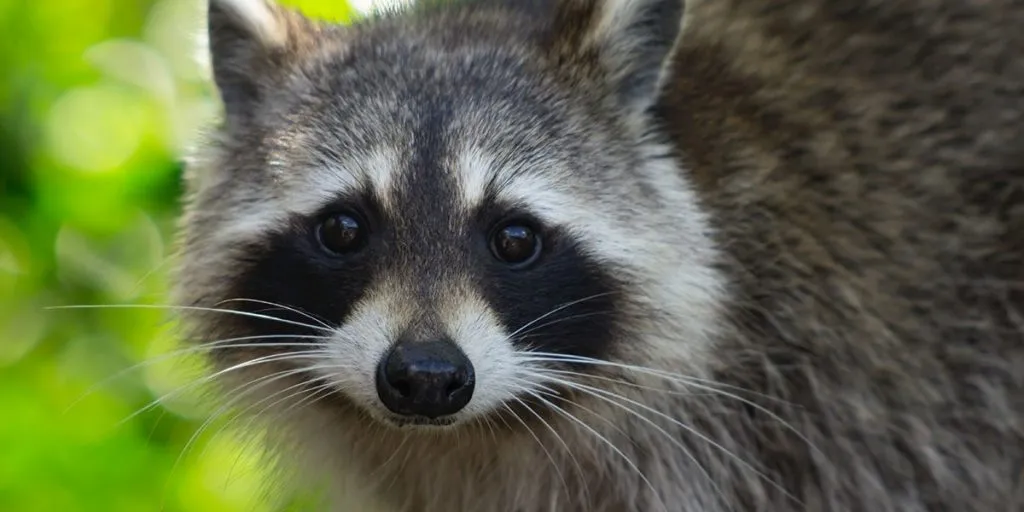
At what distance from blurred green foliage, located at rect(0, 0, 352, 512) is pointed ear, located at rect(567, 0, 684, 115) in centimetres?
83

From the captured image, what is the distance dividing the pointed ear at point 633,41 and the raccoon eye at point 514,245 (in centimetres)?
33

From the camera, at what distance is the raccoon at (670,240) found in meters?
2.59

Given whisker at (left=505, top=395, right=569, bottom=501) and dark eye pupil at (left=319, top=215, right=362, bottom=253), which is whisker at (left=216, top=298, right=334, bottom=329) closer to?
dark eye pupil at (left=319, top=215, right=362, bottom=253)

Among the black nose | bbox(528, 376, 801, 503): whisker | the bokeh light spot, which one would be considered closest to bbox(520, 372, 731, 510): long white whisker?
bbox(528, 376, 801, 503): whisker

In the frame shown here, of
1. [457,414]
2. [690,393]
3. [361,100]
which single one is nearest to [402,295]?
[457,414]

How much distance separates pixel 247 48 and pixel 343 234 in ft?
1.58

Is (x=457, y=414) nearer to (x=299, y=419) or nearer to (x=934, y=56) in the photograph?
(x=299, y=419)

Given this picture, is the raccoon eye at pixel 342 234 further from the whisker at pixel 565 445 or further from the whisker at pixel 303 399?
the whisker at pixel 565 445

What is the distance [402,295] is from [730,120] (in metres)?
0.73

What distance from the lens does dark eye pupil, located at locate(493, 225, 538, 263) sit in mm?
2549

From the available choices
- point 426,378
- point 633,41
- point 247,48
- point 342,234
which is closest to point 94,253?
point 247,48

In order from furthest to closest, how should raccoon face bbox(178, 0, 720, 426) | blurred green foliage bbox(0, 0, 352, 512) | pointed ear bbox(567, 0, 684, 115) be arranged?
blurred green foliage bbox(0, 0, 352, 512)
pointed ear bbox(567, 0, 684, 115)
raccoon face bbox(178, 0, 720, 426)

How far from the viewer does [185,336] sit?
2.86 meters

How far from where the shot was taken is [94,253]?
316cm
